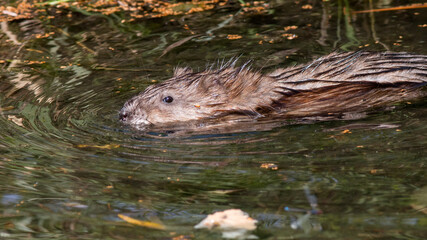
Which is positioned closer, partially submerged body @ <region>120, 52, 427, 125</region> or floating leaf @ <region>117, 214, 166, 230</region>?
floating leaf @ <region>117, 214, 166, 230</region>

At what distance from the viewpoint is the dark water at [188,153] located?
11.1ft

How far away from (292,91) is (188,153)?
129 cm

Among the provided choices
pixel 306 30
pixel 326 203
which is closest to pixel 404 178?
pixel 326 203

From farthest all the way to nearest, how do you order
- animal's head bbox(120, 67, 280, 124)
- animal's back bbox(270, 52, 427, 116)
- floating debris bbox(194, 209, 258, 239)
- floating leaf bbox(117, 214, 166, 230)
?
animal's head bbox(120, 67, 280, 124) < animal's back bbox(270, 52, 427, 116) < floating leaf bbox(117, 214, 166, 230) < floating debris bbox(194, 209, 258, 239)

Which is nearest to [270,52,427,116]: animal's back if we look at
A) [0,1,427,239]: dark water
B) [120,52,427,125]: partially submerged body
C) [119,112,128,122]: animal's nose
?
[120,52,427,125]: partially submerged body

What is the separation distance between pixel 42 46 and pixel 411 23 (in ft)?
12.7

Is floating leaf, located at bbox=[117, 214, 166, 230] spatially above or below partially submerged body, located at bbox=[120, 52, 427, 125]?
below

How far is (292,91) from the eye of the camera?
17.4 ft

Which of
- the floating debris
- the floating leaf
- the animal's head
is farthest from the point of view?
the animal's head

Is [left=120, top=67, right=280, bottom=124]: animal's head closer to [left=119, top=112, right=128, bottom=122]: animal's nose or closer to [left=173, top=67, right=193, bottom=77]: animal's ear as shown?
[left=119, top=112, right=128, bottom=122]: animal's nose

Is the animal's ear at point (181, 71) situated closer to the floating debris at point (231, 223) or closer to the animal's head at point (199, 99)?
the animal's head at point (199, 99)

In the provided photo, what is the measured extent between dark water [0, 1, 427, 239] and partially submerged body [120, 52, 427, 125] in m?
0.22

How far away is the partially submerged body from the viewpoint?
526 cm

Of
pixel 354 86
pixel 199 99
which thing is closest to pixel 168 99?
pixel 199 99
